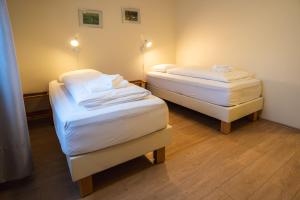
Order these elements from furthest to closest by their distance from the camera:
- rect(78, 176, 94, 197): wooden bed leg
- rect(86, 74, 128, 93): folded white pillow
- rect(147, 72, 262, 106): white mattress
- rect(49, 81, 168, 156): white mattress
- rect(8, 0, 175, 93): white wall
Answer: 1. rect(8, 0, 175, 93): white wall
2. rect(147, 72, 262, 106): white mattress
3. rect(86, 74, 128, 93): folded white pillow
4. rect(78, 176, 94, 197): wooden bed leg
5. rect(49, 81, 168, 156): white mattress

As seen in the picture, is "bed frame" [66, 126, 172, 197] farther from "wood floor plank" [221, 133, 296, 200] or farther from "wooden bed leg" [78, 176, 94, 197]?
"wood floor plank" [221, 133, 296, 200]

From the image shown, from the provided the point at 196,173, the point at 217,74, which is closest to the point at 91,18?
the point at 217,74

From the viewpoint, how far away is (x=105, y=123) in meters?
1.37

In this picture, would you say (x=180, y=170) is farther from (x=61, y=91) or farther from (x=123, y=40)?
(x=123, y=40)

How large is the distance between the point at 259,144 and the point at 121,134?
5.26 ft

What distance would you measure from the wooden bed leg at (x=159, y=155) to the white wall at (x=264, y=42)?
1.88m

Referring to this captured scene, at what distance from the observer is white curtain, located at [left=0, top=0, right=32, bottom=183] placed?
4.26ft

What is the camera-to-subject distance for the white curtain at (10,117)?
130 centimetres

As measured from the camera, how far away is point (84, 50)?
3.06 m

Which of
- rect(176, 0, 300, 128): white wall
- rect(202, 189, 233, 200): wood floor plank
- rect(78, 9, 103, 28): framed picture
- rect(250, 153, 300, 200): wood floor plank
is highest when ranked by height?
rect(78, 9, 103, 28): framed picture

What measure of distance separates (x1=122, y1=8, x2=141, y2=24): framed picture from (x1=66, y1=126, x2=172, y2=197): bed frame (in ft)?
8.14

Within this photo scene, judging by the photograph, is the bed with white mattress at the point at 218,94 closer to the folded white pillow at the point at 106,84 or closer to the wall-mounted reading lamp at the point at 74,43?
the folded white pillow at the point at 106,84

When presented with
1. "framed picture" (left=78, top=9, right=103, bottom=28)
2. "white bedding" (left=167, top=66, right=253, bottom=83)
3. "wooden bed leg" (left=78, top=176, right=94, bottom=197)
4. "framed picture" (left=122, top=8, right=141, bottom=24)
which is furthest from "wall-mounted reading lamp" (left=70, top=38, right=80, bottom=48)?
"wooden bed leg" (left=78, top=176, right=94, bottom=197)

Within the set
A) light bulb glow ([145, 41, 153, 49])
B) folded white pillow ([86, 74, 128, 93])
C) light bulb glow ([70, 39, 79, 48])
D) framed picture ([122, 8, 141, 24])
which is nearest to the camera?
folded white pillow ([86, 74, 128, 93])
